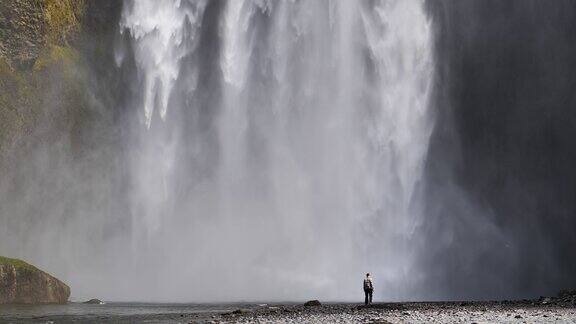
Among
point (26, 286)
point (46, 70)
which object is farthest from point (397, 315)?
point (46, 70)

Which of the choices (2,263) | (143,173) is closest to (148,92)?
(143,173)

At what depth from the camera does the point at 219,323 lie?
26391 millimetres

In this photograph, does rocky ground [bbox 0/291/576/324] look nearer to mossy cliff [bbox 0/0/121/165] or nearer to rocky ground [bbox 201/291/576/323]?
rocky ground [bbox 201/291/576/323]

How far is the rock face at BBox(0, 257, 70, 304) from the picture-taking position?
4059cm

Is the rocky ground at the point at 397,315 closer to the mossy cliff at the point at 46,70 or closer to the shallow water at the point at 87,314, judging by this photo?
the shallow water at the point at 87,314

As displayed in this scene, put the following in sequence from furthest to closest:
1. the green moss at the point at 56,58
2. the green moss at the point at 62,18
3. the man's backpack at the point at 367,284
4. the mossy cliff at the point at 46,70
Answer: the green moss at the point at 62,18, the green moss at the point at 56,58, the mossy cliff at the point at 46,70, the man's backpack at the point at 367,284

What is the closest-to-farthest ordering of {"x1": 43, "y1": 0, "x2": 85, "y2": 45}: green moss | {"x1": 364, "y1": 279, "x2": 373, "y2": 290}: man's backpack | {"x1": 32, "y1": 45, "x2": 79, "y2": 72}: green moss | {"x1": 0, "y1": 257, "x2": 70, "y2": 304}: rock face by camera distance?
{"x1": 364, "y1": 279, "x2": 373, "y2": 290}: man's backpack
{"x1": 0, "y1": 257, "x2": 70, "y2": 304}: rock face
{"x1": 32, "y1": 45, "x2": 79, "y2": 72}: green moss
{"x1": 43, "y1": 0, "x2": 85, "y2": 45}: green moss

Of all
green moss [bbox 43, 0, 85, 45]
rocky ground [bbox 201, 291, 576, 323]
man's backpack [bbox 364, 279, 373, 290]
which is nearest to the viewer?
rocky ground [bbox 201, 291, 576, 323]

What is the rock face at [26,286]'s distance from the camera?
133 ft

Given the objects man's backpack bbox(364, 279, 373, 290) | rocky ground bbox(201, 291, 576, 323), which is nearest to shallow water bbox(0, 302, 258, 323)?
rocky ground bbox(201, 291, 576, 323)

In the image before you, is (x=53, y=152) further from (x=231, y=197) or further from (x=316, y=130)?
(x=316, y=130)

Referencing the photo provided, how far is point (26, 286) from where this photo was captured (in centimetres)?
4175

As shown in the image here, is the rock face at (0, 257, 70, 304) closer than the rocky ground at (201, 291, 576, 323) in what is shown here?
No

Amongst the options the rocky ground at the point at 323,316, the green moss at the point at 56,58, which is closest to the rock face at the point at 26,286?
the rocky ground at the point at 323,316
